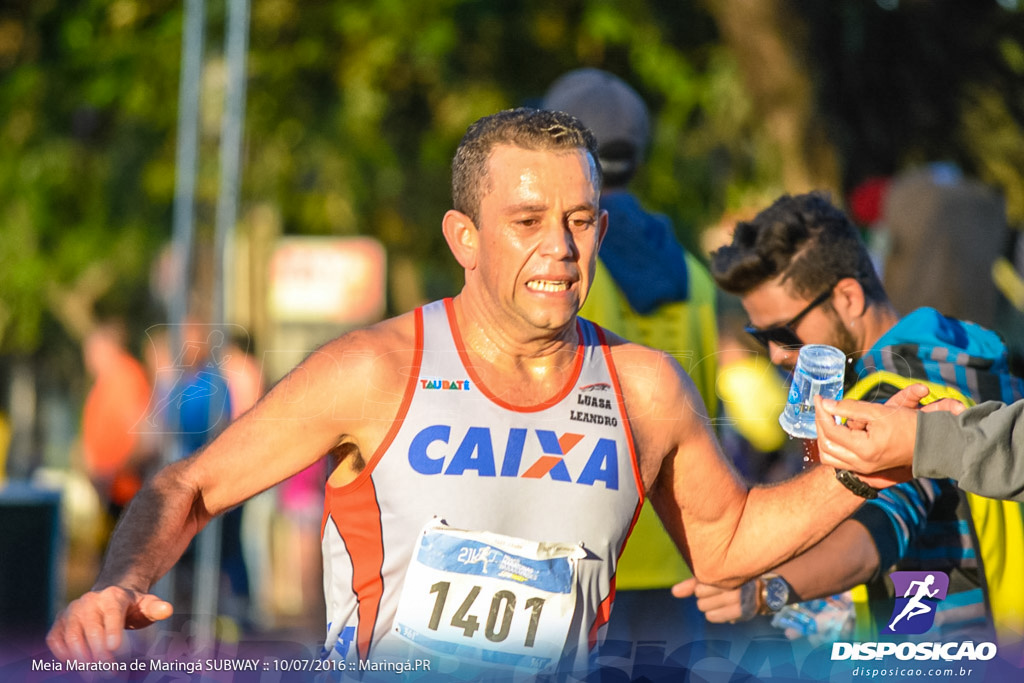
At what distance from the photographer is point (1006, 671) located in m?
3.19

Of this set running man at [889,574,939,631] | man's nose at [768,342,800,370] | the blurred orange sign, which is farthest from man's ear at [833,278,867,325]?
the blurred orange sign

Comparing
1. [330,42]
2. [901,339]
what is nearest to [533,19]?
[330,42]

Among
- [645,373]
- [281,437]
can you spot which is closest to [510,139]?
[645,373]

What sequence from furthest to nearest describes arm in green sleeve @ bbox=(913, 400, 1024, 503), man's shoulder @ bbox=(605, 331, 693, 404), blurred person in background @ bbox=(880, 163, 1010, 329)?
blurred person in background @ bbox=(880, 163, 1010, 329) → man's shoulder @ bbox=(605, 331, 693, 404) → arm in green sleeve @ bbox=(913, 400, 1024, 503)

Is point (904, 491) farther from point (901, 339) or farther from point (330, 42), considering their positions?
point (330, 42)

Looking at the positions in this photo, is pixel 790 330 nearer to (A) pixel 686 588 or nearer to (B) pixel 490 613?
(A) pixel 686 588

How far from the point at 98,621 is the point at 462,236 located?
1.14 meters

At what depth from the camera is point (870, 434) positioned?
9.80ft

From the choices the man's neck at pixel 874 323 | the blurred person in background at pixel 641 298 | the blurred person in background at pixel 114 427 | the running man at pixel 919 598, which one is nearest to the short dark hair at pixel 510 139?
the blurred person in background at pixel 641 298

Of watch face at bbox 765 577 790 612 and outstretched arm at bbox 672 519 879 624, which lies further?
watch face at bbox 765 577 790 612

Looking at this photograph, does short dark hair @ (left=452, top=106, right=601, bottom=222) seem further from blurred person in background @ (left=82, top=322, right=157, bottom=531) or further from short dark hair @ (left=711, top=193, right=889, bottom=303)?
blurred person in background @ (left=82, top=322, right=157, bottom=531)

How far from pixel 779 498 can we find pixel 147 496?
146cm

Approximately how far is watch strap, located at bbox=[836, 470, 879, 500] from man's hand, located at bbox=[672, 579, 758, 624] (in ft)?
1.75

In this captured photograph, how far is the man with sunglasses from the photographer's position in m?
3.42
